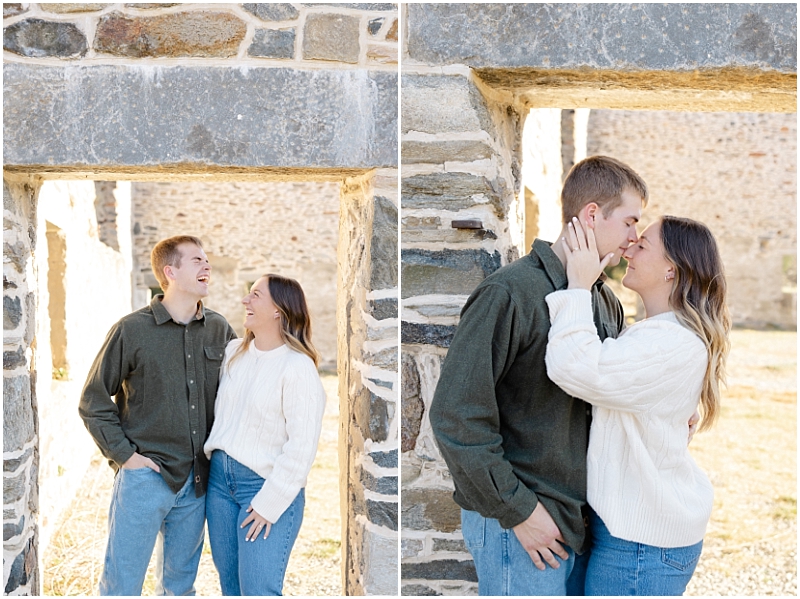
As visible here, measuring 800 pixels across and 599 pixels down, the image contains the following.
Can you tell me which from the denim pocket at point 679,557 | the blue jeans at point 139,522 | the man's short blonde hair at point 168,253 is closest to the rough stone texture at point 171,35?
the man's short blonde hair at point 168,253

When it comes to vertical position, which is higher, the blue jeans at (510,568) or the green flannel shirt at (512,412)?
the green flannel shirt at (512,412)

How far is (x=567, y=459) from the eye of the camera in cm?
206

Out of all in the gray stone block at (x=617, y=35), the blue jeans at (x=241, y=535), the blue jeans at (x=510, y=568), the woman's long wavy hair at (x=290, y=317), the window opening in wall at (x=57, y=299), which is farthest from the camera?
the window opening in wall at (x=57, y=299)

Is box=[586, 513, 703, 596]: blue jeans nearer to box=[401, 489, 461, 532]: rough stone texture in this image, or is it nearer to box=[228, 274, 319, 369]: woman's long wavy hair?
box=[401, 489, 461, 532]: rough stone texture

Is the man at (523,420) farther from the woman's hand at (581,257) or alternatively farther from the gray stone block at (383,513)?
the gray stone block at (383,513)

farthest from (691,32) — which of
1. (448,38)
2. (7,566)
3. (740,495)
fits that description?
(740,495)

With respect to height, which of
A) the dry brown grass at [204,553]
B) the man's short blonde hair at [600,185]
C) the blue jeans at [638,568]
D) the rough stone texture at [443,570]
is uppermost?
the man's short blonde hair at [600,185]

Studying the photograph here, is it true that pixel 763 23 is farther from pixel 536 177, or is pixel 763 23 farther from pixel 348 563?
pixel 536 177

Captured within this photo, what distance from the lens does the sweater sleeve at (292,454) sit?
2.79 meters

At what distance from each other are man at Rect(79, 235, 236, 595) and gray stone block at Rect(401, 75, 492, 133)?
118 centimetres

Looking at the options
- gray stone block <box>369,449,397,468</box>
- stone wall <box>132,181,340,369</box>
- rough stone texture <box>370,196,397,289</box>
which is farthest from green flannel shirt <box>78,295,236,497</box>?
stone wall <box>132,181,340,369</box>

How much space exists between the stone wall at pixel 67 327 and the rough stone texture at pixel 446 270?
8.82 ft

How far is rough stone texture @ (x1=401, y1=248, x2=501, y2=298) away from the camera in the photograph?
100 inches

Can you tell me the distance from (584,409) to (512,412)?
226 millimetres
